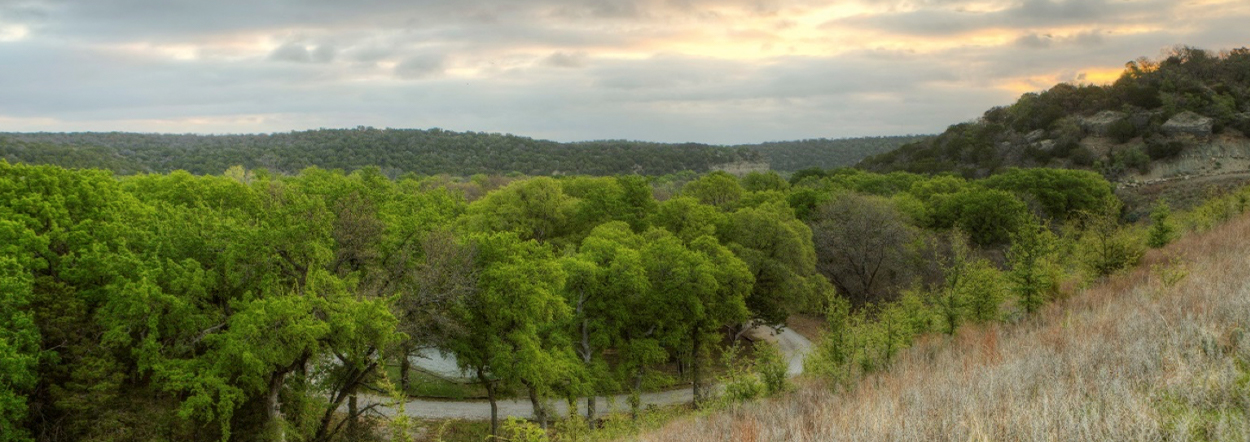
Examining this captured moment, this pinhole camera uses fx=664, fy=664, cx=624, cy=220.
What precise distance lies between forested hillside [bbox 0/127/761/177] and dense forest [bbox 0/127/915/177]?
0.15 meters

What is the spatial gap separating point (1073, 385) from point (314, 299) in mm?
15130

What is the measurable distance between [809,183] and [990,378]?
63.6m

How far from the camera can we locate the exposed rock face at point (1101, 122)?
249 ft

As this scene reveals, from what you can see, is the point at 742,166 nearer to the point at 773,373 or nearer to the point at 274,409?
the point at 274,409

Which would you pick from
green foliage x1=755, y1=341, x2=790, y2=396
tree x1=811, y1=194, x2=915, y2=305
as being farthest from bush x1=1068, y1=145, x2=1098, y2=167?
green foliage x1=755, y1=341, x2=790, y2=396

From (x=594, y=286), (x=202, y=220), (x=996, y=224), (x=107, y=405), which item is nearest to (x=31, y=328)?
(x=107, y=405)

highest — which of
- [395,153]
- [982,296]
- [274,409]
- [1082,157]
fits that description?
[395,153]

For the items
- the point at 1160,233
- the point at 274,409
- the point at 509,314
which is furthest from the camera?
the point at 509,314

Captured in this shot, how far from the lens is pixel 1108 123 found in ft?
250

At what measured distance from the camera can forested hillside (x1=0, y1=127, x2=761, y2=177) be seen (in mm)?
106125

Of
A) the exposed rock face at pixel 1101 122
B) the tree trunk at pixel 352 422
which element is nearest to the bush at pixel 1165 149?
the exposed rock face at pixel 1101 122

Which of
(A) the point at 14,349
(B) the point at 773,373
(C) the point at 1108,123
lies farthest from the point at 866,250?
(C) the point at 1108,123

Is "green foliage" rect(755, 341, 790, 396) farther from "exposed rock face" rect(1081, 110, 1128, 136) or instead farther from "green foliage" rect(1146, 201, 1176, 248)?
"exposed rock face" rect(1081, 110, 1128, 136)

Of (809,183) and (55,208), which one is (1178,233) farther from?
(809,183)
